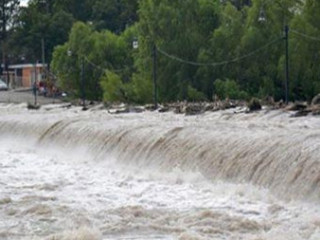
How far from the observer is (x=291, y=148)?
31.5ft

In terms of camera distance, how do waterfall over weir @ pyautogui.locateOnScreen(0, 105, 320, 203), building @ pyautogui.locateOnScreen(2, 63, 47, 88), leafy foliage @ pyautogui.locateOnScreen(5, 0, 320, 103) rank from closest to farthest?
waterfall over weir @ pyautogui.locateOnScreen(0, 105, 320, 203) → leafy foliage @ pyautogui.locateOnScreen(5, 0, 320, 103) → building @ pyautogui.locateOnScreen(2, 63, 47, 88)

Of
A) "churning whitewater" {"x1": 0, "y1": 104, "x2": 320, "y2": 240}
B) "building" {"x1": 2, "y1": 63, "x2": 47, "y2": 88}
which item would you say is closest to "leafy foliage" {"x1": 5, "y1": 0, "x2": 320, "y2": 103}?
"churning whitewater" {"x1": 0, "y1": 104, "x2": 320, "y2": 240}

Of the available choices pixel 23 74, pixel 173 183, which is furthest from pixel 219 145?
pixel 23 74

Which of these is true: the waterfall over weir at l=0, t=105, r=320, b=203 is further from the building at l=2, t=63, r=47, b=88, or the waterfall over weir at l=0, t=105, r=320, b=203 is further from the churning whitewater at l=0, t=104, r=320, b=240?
the building at l=2, t=63, r=47, b=88

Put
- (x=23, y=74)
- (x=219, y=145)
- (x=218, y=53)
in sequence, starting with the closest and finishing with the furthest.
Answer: (x=219, y=145) < (x=218, y=53) < (x=23, y=74)

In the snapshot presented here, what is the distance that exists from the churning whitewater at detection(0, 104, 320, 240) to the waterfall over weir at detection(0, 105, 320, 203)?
0.06ft

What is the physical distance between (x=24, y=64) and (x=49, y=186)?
46992mm

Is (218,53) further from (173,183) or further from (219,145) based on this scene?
(173,183)

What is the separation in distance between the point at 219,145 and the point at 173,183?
0.90 metres

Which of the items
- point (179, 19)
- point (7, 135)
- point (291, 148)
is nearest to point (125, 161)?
point (291, 148)

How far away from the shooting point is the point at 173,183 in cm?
1066

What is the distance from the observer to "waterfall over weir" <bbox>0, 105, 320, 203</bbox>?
9094 mm

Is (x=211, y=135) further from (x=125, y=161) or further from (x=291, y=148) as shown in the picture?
(x=291, y=148)

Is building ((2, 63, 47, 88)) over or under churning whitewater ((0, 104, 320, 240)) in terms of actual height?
under
